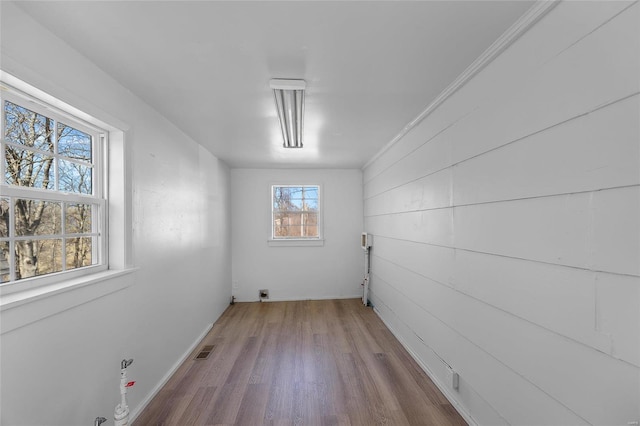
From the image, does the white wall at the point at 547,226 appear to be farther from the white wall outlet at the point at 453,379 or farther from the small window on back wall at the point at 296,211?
the small window on back wall at the point at 296,211

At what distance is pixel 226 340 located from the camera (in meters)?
3.31

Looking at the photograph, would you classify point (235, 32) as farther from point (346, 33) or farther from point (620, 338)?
point (620, 338)

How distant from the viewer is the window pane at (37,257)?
4.42 ft

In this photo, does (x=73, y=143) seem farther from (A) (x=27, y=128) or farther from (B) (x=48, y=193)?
(B) (x=48, y=193)

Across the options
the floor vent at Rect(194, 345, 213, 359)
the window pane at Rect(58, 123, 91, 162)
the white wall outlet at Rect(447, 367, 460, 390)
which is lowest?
the floor vent at Rect(194, 345, 213, 359)

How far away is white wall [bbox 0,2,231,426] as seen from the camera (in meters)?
1.25

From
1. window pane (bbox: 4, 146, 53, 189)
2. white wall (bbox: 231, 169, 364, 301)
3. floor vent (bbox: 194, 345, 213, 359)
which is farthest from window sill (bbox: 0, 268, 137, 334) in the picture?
white wall (bbox: 231, 169, 364, 301)

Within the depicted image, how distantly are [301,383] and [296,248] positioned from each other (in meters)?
2.78

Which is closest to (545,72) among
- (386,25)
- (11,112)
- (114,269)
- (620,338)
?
(386,25)

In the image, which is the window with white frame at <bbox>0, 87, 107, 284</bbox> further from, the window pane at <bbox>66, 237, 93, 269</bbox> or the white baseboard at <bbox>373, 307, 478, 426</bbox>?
the white baseboard at <bbox>373, 307, 478, 426</bbox>

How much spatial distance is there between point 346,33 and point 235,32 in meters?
0.59

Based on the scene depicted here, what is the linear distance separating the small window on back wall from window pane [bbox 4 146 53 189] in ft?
12.0

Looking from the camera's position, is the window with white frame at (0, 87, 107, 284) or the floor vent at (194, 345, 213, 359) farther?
the floor vent at (194, 345, 213, 359)

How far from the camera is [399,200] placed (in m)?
3.21
